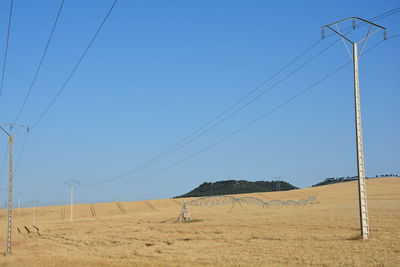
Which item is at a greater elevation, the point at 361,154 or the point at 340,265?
the point at 361,154

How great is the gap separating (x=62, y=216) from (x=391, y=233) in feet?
352

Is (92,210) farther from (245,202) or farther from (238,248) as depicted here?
(238,248)

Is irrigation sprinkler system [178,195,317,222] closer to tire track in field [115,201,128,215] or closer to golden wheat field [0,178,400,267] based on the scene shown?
tire track in field [115,201,128,215]

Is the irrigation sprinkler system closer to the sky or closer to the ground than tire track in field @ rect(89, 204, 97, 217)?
closer to the sky

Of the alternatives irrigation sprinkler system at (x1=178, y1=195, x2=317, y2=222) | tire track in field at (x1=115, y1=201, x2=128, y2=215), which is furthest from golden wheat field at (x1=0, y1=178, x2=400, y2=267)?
tire track in field at (x1=115, y1=201, x2=128, y2=215)

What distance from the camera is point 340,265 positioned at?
26.6 meters

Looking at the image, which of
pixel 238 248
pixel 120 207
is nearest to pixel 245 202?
pixel 120 207

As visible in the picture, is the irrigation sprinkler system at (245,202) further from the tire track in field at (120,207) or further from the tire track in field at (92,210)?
the tire track in field at (92,210)

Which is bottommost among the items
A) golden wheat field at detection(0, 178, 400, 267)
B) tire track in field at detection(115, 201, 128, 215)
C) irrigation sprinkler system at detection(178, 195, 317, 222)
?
golden wheat field at detection(0, 178, 400, 267)

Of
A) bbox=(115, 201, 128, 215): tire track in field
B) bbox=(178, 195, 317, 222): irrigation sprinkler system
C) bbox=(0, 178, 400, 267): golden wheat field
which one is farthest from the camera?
bbox=(115, 201, 128, 215): tire track in field

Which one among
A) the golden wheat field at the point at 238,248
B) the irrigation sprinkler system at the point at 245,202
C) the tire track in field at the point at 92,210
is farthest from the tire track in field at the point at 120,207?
the golden wheat field at the point at 238,248

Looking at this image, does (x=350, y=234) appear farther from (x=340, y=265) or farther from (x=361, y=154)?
(x=340, y=265)

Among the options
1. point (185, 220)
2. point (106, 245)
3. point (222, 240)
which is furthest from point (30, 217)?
point (222, 240)

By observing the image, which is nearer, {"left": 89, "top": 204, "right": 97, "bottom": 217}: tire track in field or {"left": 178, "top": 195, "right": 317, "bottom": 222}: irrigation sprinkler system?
{"left": 178, "top": 195, "right": 317, "bottom": 222}: irrigation sprinkler system
